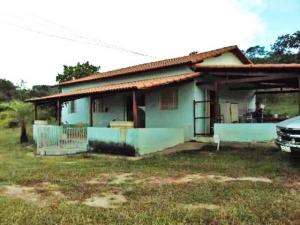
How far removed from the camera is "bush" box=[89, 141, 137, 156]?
54.3 ft

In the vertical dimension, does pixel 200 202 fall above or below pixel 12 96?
below

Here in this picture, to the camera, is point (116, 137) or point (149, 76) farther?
point (149, 76)

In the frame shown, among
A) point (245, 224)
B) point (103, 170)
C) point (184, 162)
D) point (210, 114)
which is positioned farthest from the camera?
point (210, 114)

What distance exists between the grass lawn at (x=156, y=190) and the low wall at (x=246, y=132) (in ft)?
6.35

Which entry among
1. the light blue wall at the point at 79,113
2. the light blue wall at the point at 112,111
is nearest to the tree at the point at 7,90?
the light blue wall at the point at 79,113

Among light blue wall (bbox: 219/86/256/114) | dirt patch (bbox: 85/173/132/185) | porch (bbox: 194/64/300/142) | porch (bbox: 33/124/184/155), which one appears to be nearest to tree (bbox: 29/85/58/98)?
light blue wall (bbox: 219/86/256/114)

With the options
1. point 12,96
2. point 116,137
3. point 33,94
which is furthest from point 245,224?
point 12,96

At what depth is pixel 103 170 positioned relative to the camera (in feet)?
42.1

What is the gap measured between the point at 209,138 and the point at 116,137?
392 cm

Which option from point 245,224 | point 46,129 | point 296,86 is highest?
point 296,86

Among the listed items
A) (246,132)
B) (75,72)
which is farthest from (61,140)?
(75,72)

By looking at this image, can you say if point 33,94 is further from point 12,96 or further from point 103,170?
point 103,170

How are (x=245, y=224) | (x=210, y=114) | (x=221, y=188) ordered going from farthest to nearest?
(x=210, y=114) → (x=221, y=188) → (x=245, y=224)

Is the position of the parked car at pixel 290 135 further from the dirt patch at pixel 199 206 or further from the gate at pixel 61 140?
the gate at pixel 61 140
